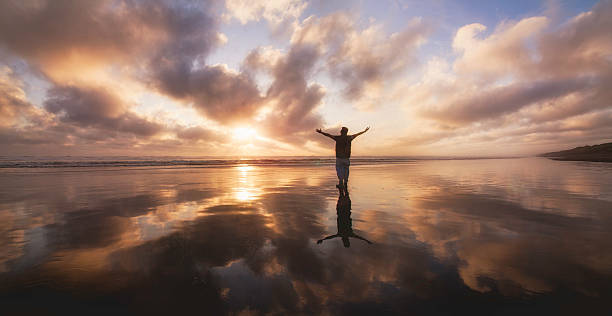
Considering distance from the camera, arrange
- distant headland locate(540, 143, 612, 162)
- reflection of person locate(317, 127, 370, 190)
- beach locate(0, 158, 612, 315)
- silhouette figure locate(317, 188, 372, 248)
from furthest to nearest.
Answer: distant headland locate(540, 143, 612, 162) < reflection of person locate(317, 127, 370, 190) < silhouette figure locate(317, 188, 372, 248) < beach locate(0, 158, 612, 315)

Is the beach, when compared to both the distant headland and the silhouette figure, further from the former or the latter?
the distant headland

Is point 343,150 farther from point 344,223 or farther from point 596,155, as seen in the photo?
point 596,155

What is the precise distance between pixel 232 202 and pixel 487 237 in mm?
8716

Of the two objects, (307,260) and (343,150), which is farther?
(343,150)

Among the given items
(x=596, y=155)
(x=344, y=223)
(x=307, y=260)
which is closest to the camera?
(x=307, y=260)

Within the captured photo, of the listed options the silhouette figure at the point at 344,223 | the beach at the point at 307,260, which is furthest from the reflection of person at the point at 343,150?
the beach at the point at 307,260

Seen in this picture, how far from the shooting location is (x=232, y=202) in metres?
10.6

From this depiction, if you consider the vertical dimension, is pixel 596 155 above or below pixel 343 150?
below

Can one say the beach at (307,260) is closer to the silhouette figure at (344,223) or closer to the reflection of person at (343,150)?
the silhouette figure at (344,223)

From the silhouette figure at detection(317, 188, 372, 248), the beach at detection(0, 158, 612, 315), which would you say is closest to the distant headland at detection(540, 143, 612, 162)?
the beach at detection(0, 158, 612, 315)

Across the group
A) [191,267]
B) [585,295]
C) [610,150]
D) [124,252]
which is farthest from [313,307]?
[610,150]

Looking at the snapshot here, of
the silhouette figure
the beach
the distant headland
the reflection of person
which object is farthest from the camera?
the distant headland

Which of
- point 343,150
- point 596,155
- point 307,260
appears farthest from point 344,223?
point 596,155

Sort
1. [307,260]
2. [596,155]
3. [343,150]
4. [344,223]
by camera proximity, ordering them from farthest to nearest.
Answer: [596,155] → [343,150] → [344,223] → [307,260]
